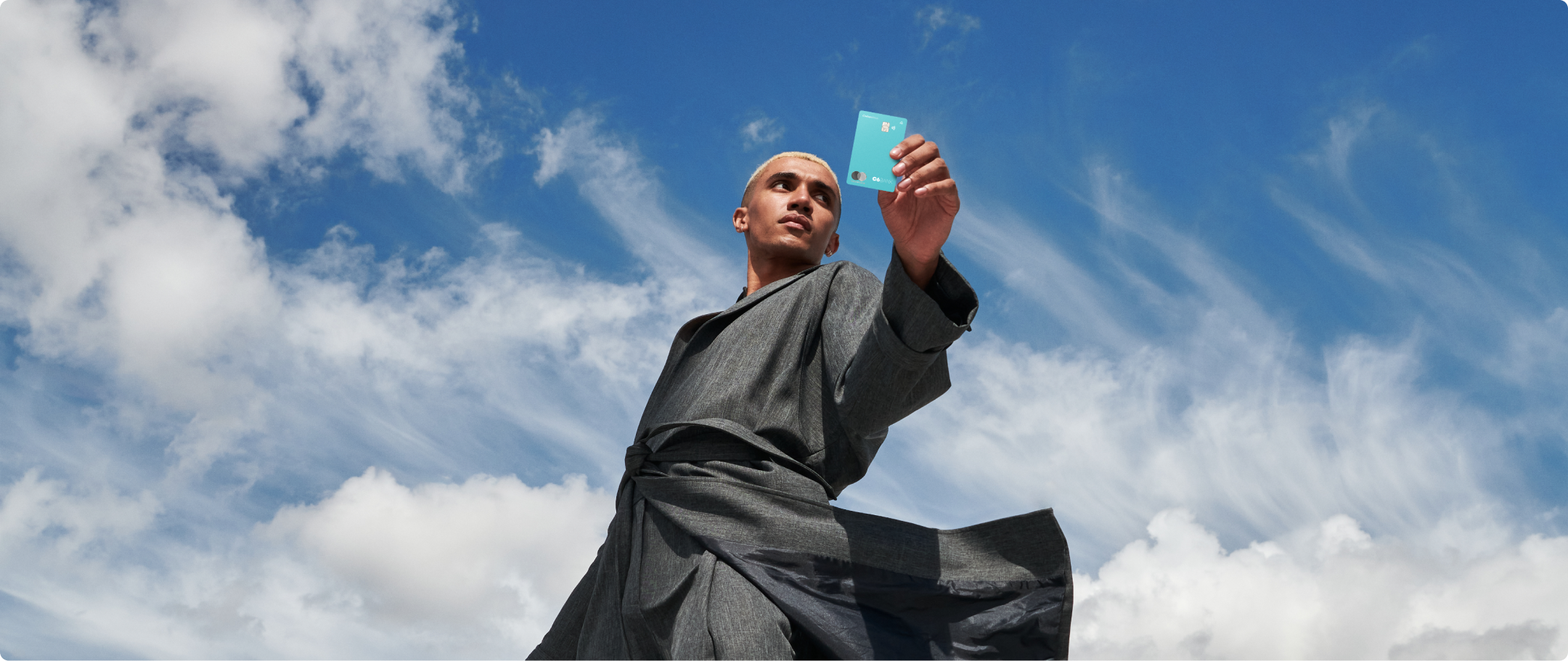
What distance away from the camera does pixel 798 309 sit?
14.9ft

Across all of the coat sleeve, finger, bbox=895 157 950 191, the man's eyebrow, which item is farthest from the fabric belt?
the man's eyebrow

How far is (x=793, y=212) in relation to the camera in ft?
17.6

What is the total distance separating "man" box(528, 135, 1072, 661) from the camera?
11.7ft

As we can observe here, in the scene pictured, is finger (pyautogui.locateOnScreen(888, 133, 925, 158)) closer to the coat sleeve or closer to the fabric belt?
the coat sleeve

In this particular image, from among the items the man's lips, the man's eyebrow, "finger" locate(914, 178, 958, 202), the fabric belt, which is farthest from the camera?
the man's eyebrow

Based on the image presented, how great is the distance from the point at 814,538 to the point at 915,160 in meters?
1.35

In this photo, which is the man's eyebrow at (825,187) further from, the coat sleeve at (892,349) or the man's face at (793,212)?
the coat sleeve at (892,349)

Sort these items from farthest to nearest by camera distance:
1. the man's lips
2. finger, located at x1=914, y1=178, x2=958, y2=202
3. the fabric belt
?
1. the man's lips
2. the fabric belt
3. finger, located at x1=914, y1=178, x2=958, y2=202

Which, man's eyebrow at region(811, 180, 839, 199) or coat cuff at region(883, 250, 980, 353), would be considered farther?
man's eyebrow at region(811, 180, 839, 199)

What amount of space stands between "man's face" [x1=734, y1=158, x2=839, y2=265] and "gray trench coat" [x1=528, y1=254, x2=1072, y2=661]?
1.06 meters

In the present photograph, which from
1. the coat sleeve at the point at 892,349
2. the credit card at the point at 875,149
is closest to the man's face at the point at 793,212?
the coat sleeve at the point at 892,349

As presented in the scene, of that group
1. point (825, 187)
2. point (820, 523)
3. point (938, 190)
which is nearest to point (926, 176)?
Result: point (938, 190)

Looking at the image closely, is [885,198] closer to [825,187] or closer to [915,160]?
[915,160]

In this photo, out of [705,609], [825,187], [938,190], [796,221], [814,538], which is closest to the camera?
[938,190]
